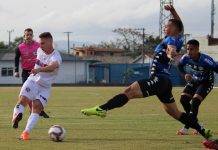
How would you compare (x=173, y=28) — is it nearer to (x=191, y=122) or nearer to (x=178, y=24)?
(x=178, y=24)


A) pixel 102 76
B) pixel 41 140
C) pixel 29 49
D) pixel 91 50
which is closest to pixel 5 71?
pixel 102 76

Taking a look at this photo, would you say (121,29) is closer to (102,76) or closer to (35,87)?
(102,76)

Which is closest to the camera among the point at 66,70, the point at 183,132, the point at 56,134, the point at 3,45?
the point at 56,134

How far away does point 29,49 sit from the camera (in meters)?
16.2

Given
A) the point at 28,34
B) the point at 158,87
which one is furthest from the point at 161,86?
the point at 28,34

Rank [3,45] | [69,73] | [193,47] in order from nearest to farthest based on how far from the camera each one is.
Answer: [193,47]
[69,73]
[3,45]

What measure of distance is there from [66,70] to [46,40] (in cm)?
7513

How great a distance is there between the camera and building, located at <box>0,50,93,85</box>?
3319 inches

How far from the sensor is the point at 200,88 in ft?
40.0

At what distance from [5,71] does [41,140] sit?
2958 inches

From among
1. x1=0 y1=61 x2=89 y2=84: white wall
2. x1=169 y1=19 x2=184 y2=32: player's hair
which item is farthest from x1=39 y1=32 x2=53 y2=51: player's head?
x1=0 y1=61 x2=89 y2=84: white wall

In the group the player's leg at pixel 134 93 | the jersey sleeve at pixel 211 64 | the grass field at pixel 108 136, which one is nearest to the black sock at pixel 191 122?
the grass field at pixel 108 136

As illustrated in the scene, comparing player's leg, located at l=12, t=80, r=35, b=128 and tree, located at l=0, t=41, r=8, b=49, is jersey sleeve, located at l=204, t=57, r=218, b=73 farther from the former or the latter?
tree, located at l=0, t=41, r=8, b=49

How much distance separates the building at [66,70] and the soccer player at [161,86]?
73821 millimetres
